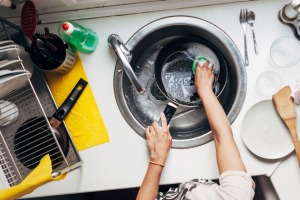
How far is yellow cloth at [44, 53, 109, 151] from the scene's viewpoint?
1.02m

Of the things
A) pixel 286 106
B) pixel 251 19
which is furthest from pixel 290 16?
pixel 286 106

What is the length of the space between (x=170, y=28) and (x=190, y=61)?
0.17 m

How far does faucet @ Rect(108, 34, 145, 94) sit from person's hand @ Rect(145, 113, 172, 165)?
0.14m

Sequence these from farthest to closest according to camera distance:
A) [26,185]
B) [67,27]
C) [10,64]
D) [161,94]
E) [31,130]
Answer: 1. [161,94]
2. [31,130]
3. [67,27]
4. [10,64]
5. [26,185]

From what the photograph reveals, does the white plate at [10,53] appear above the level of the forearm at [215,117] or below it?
above

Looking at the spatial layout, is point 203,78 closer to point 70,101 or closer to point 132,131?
point 132,131

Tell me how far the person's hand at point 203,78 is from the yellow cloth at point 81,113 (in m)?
0.36

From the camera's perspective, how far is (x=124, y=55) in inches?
37.7

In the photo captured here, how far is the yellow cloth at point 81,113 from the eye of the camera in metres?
1.02

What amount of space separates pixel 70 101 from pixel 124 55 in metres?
0.25

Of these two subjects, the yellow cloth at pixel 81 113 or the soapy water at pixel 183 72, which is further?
the soapy water at pixel 183 72

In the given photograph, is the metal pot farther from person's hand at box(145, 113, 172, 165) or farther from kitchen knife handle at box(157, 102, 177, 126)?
person's hand at box(145, 113, 172, 165)

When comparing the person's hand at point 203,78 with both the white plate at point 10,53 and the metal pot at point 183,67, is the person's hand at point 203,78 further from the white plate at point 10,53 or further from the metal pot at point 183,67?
the white plate at point 10,53

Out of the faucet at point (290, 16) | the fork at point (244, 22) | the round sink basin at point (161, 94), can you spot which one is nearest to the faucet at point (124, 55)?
the round sink basin at point (161, 94)
